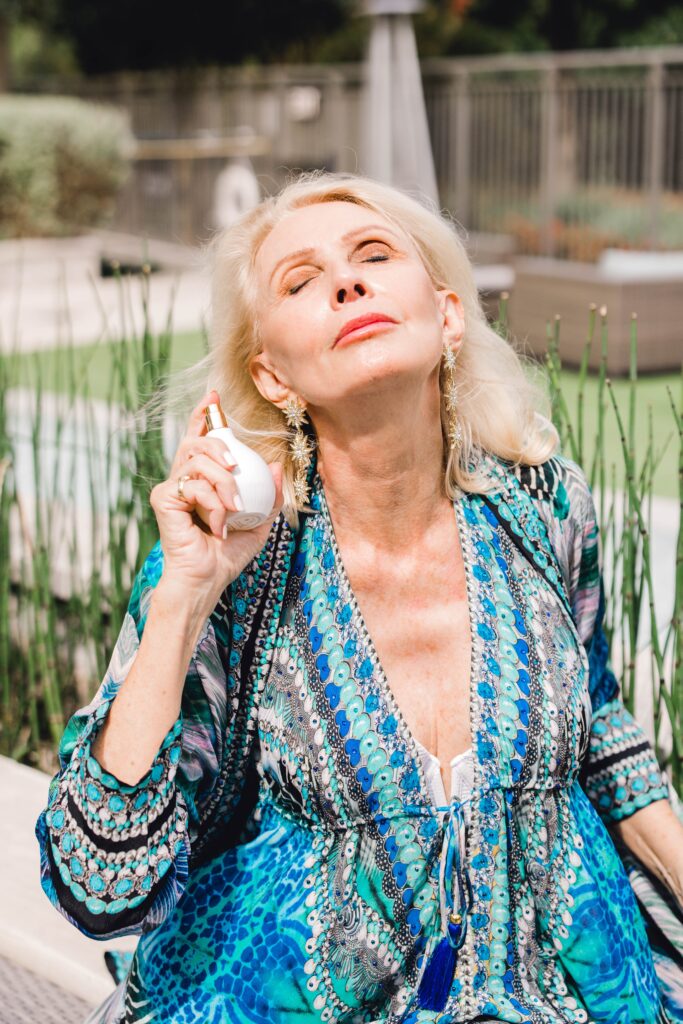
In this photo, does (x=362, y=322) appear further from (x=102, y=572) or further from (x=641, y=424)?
(x=641, y=424)

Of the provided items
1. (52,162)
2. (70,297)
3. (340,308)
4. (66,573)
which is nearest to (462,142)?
(52,162)

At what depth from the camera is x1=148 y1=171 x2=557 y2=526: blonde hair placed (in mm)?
1408

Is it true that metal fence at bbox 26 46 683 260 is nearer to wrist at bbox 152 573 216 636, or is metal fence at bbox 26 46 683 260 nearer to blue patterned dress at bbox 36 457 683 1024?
blue patterned dress at bbox 36 457 683 1024

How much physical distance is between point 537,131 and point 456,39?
22.0ft

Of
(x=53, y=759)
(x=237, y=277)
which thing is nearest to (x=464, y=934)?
(x=237, y=277)

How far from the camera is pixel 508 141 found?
10.5 m

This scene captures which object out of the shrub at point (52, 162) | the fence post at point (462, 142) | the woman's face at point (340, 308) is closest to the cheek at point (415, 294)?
the woman's face at point (340, 308)

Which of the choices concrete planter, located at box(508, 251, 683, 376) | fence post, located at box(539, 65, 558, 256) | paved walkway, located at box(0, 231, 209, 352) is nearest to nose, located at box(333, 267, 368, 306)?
concrete planter, located at box(508, 251, 683, 376)

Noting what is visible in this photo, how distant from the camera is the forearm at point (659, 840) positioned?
1.39m

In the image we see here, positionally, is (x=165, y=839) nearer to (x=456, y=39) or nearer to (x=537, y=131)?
(x=537, y=131)

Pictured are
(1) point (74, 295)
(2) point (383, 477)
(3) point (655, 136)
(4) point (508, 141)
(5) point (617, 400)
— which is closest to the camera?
(2) point (383, 477)

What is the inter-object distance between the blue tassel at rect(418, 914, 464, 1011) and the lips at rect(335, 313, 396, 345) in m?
0.55

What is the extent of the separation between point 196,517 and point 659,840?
0.61 metres

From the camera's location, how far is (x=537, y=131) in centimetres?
1035
